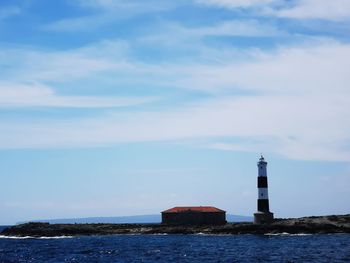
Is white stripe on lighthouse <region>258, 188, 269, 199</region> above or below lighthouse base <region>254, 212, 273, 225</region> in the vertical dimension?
above

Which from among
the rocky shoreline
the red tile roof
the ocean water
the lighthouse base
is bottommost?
the ocean water

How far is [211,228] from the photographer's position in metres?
94.9

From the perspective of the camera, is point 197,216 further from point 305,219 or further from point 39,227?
point 39,227

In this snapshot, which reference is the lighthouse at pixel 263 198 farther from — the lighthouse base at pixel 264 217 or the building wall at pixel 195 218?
the building wall at pixel 195 218

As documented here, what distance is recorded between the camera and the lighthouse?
8950cm

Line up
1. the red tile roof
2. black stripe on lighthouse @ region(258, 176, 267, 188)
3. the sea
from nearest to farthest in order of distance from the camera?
the sea
black stripe on lighthouse @ region(258, 176, 267, 188)
the red tile roof

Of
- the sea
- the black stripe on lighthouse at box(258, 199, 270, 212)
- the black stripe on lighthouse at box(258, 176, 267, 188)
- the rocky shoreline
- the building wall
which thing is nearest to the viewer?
the sea

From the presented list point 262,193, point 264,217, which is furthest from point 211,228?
point 262,193

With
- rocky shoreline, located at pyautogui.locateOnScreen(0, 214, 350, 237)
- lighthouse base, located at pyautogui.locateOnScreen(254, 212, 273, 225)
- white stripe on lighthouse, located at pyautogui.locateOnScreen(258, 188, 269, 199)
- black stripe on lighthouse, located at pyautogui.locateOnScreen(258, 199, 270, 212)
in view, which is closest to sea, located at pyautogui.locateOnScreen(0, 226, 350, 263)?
white stripe on lighthouse, located at pyautogui.locateOnScreen(258, 188, 269, 199)

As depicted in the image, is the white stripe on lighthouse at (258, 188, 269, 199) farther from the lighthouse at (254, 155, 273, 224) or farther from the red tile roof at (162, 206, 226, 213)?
the red tile roof at (162, 206, 226, 213)

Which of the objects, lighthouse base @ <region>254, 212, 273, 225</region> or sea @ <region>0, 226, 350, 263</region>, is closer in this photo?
Answer: sea @ <region>0, 226, 350, 263</region>

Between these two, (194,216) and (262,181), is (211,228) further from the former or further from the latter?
(262,181)

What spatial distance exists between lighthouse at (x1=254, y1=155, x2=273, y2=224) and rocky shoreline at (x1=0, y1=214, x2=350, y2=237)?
120 centimetres

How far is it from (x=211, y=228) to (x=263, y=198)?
33.7 feet
